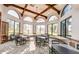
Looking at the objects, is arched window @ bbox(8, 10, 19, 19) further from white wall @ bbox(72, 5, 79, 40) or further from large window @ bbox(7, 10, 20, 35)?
white wall @ bbox(72, 5, 79, 40)

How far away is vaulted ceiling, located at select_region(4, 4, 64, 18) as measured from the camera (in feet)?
32.3

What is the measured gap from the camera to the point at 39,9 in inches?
442

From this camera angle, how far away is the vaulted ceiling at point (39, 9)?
32.3 feet

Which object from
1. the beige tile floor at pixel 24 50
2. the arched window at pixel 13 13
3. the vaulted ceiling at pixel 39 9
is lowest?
the beige tile floor at pixel 24 50

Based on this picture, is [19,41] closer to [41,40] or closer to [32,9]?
[41,40]

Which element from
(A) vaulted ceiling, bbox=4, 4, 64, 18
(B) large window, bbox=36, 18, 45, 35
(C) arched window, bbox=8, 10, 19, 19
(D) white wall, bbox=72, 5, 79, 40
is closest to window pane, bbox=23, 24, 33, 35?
(B) large window, bbox=36, 18, 45, 35

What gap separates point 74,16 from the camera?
20.7ft

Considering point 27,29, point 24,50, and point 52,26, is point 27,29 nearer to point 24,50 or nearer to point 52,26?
point 52,26

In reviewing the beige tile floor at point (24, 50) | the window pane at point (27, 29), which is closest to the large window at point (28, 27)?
the window pane at point (27, 29)

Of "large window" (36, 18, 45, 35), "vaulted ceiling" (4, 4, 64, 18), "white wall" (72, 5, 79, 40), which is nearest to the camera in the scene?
"white wall" (72, 5, 79, 40)

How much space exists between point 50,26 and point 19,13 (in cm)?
366

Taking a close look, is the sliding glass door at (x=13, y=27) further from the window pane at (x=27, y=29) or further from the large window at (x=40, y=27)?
the large window at (x=40, y=27)
